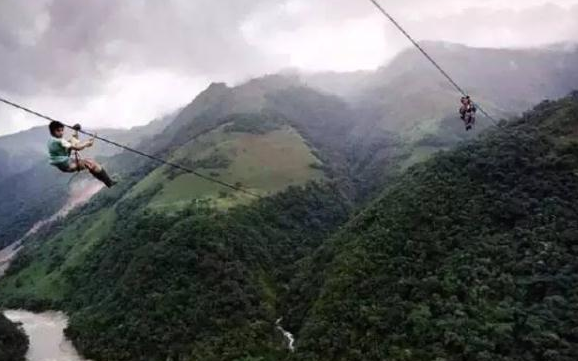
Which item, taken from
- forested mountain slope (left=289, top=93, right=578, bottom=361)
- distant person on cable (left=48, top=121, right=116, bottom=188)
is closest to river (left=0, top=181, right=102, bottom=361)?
forested mountain slope (left=289, top=93, right=578, bottom=361)

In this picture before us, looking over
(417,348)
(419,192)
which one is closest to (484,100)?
(419,192)

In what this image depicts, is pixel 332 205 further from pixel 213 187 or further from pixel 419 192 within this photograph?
pixel 419 192

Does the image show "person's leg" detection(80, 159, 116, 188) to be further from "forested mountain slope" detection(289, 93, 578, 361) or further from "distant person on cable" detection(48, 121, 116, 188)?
"forested mountain slope" detection(289, 93, 578, 361)

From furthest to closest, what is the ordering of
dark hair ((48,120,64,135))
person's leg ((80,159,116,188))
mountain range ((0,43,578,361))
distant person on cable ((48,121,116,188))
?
mountain range ((0,43,578,361))
person's leg ((80,159,116,188))
distant person on cable ((48,121,116,188))
dark hair ((48,120,64,135))

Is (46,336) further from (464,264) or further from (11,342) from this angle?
(464,264)

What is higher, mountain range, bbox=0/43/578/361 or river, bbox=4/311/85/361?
mountain range, bbox=0/43/578/361

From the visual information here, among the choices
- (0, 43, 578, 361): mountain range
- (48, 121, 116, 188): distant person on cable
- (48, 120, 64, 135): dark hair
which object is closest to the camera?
(48, 120, 64, 135): dark hair

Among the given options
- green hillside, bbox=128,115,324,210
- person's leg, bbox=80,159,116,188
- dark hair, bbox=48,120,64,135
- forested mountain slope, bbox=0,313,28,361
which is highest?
green hillside, bbox=128,115,324,210
